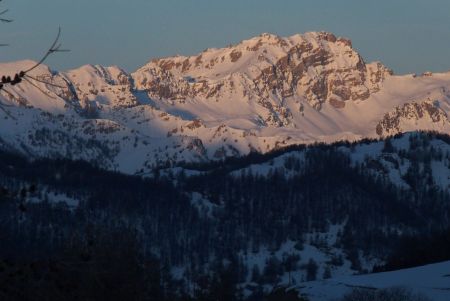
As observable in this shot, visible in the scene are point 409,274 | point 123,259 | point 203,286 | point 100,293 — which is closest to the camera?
point 100,293

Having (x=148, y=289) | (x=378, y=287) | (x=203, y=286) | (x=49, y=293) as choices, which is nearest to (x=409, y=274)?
(x=378, y=287)

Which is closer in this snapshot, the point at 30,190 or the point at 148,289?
the point at 30,190

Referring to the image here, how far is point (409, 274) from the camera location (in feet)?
314

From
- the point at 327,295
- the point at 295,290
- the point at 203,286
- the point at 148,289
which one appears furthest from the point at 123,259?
the point at 295,290

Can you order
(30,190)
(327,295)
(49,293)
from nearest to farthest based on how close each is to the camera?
(30,190) < (49,293) < (327,295)

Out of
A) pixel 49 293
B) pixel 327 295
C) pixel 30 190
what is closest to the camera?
pixel 30 190

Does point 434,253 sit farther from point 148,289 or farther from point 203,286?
point 148,289

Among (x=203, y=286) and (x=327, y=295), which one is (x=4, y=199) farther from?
(x=327, y=295)

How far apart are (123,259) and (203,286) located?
25869 mm

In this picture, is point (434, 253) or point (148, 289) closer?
point (148, 289)

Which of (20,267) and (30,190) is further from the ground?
(30,190)

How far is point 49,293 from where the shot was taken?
32.0 metres

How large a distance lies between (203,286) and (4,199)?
176ft

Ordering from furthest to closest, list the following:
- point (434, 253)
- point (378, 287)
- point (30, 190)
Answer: point (434, 253)
point (378, 287)
point (30, 190)
